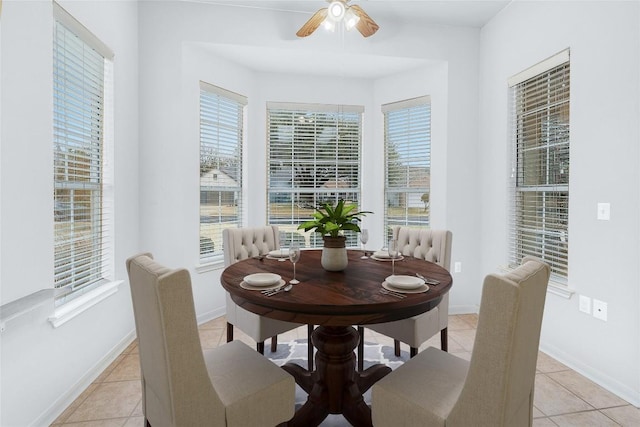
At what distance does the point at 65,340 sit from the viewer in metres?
2.01

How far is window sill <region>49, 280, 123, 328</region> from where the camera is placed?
1933 mm

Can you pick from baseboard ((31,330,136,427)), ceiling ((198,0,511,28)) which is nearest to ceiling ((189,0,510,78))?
ceiling ((198,0,511,28))

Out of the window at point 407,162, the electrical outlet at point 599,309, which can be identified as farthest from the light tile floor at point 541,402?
the window at point 407,162

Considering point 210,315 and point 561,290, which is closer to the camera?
point 561,290

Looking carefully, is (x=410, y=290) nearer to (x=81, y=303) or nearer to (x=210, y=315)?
(x=81, y=303)

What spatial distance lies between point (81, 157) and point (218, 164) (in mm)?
1423

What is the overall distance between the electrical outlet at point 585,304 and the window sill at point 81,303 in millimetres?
3475

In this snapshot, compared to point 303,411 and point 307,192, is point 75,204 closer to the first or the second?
point 303,411

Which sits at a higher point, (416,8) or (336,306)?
(416,8)

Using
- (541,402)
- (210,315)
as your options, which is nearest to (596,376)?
(541,402)

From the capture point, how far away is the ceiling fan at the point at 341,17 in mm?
2316

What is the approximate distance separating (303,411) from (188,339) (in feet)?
3.09

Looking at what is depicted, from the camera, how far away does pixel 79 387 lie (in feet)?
6.95

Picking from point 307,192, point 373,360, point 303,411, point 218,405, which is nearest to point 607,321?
point 373,360
